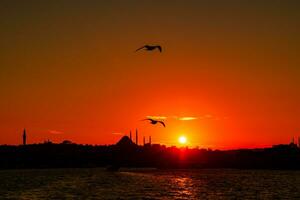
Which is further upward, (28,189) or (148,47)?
(148,47)

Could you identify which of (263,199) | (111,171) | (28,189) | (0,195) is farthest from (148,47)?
(111,171)

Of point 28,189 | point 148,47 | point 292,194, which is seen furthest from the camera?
point 28,189

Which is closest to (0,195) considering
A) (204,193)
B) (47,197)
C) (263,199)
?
(47,197)

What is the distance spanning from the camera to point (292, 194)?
91250mm

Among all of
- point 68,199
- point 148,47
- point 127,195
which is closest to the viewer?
point 148,47

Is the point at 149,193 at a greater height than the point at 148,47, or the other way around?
the point at 148,47

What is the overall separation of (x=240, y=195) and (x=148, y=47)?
4693 centimetres

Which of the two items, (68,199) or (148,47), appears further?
(68,199)

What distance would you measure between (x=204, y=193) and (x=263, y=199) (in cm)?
1359

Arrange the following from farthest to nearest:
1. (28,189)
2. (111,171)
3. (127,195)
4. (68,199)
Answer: (111,171) → (28,189) → (127,195) → (68,199)

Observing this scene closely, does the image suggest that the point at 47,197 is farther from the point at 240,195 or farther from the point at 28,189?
the point at 240,195

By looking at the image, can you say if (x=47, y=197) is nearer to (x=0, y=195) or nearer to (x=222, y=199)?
(x=0, y=195)

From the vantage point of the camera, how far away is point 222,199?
80.4 meters

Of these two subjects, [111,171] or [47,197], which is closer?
[47,197]
